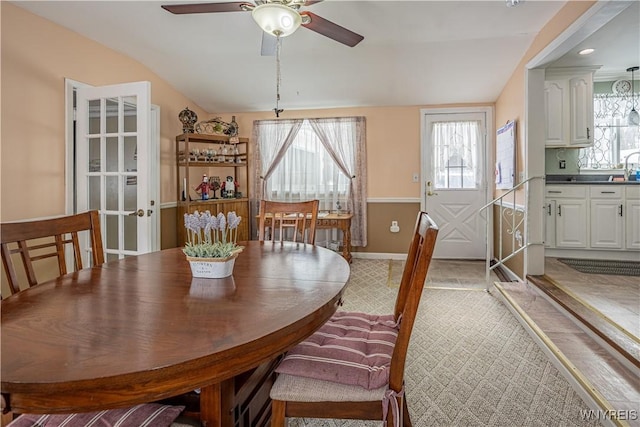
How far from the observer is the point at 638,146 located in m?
4.63

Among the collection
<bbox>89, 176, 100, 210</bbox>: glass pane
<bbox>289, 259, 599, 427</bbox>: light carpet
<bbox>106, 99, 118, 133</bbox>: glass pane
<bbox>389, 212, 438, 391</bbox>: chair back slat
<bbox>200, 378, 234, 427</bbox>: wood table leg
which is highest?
<bbox>106, 99, 118, 133</bbox>: glass pane

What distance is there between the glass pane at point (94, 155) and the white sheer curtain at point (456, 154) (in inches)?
159

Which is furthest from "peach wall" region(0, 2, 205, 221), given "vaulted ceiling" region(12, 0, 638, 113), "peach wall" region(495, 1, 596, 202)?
"peach wall" region(495, 1, 596, 202)

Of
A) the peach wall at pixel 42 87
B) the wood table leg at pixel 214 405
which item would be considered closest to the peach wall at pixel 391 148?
the peach wall at pixel 42 87

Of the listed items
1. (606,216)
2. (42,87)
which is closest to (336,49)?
(42,87)

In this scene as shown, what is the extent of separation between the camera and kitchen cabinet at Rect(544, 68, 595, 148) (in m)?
3.98

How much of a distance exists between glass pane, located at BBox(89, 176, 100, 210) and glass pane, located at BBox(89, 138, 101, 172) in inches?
3.4

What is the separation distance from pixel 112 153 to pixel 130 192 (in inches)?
14.3

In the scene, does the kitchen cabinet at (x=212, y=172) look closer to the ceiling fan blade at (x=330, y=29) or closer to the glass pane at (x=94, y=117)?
the glass pane at (x=94, y=117)

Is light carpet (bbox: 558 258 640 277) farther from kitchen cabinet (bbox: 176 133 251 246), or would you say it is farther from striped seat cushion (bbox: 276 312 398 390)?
kitchen cabinet (bbox: 176 133 251 246)

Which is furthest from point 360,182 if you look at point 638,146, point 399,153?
point 638,146

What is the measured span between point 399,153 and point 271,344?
14.7 ft

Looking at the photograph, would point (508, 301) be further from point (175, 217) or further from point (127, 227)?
point (175, 217)

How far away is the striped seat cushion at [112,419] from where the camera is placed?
867mm
